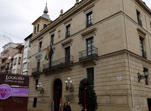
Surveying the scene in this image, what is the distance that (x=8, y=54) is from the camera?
4847cm

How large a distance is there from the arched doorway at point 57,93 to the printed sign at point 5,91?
1143 centimetres

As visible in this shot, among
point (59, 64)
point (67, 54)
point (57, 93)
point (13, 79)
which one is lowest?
point (57, 93)

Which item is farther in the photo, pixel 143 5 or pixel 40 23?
pixel 40 23

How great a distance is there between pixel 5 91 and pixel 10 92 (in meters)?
0.33

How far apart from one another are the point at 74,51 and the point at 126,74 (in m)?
7.58

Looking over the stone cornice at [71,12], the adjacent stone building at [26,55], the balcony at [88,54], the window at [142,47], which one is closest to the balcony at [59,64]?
the balcony at [88,54]

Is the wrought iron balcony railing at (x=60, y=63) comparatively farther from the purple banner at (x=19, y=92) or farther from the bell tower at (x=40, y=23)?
the bell tower at (x=40, y=23)

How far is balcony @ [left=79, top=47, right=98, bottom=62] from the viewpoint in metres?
15.9

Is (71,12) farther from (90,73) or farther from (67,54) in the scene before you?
(90,73)

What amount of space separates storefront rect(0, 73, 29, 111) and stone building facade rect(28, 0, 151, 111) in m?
7.47

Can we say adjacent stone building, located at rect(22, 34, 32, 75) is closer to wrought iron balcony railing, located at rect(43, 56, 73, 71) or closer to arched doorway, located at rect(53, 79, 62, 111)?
wrought iron balcony railing, located at rect(43, 56, 73, 71)

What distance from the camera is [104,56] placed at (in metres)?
15.4

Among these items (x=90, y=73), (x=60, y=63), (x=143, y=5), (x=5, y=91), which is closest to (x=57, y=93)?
(x=60, y=63)

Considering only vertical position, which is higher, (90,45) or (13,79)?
(90,45)
